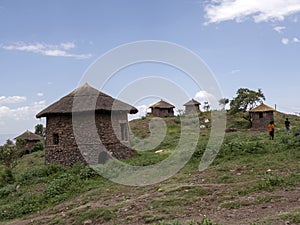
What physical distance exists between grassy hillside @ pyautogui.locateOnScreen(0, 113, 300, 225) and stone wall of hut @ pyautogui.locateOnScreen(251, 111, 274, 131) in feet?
Result: 62.6

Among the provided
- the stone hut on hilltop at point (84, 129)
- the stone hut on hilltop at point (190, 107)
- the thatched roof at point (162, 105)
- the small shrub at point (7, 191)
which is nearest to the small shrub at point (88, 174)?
the stone hut on hilltop at point (84, 129)

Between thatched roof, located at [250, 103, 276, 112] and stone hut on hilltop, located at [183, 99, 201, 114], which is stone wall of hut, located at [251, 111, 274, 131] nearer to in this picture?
thatched roof, located at [250, 103, 276, 112]

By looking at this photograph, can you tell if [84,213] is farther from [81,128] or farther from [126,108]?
[126,108]

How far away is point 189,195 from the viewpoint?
32.1 feet

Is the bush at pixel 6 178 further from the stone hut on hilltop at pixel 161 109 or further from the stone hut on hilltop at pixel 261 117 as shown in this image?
the stone hut on hilltop at pixel 161 109

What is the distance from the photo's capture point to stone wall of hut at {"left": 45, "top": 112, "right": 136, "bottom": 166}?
1845 centimetres

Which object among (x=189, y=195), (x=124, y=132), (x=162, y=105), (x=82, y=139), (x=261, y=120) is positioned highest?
(x=162, y=105)

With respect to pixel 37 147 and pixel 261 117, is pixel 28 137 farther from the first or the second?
pixel 261 117

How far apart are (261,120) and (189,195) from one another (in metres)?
26.7

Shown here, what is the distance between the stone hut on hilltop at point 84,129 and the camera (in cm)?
1845

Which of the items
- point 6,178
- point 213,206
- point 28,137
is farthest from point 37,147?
point 213,206

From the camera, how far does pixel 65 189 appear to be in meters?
13.3

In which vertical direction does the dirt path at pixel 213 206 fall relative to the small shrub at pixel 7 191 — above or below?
above

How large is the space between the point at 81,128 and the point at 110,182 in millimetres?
5566
